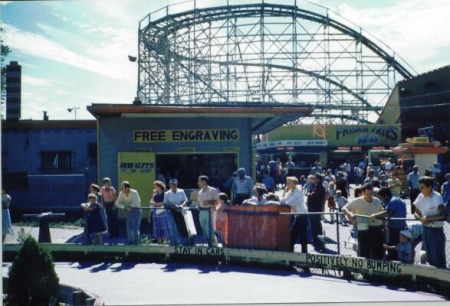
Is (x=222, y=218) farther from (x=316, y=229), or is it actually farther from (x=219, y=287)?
(x=219, y=287)

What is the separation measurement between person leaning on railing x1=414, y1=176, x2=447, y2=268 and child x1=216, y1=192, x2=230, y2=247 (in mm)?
3763

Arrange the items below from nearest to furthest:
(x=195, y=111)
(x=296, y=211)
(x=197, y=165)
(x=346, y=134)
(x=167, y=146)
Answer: (x=296, y=211)
(x=195, y=111)
(x=167, y=146)
(x=197, y=165)
(x=346, y=134)

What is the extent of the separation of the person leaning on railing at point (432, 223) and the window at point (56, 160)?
14307 mm

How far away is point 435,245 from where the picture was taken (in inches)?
284

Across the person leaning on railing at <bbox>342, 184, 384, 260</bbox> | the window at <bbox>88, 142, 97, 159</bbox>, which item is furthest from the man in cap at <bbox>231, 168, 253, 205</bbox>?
the window at <bbox>88, 142, 97, 159</bbox>

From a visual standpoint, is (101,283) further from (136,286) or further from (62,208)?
(62,208)

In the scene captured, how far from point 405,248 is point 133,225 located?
17.7ft

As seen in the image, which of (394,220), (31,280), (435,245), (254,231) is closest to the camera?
(31,280)

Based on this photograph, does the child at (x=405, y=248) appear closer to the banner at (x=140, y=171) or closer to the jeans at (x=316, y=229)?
the jeans at (x=316, y=229)

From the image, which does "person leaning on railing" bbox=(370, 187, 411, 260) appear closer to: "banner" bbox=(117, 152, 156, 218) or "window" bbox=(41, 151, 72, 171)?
"banner" bbox=(117, 152, 156, 218)

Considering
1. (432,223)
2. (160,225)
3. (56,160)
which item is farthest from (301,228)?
(56,160)

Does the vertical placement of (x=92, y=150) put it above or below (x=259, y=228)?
above

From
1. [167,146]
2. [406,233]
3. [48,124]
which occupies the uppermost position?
[48,124]

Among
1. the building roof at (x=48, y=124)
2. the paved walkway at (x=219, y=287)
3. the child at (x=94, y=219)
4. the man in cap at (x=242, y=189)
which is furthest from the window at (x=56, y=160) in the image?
the paved walkway at (x=219, y=287)
